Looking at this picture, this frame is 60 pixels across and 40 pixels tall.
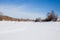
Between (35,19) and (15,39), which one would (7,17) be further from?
(15,39)

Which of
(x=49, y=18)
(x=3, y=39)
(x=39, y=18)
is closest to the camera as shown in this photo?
(x=3, y=39)

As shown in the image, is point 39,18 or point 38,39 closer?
point 38,39

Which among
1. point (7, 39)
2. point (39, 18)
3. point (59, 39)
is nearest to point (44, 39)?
point (59, 39)

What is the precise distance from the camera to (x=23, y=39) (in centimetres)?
282

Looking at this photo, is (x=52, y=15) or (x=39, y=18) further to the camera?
(x=52, y=15)

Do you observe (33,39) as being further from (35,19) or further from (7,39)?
(35,19)

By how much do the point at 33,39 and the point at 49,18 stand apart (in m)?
9.14

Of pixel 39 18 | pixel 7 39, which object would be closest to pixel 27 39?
pixel 7 39

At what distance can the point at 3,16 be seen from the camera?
1131 centimetres

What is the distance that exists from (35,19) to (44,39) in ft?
26.1

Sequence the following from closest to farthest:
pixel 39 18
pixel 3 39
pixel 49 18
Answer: pixel 3 39
pixel 39 18
pixel 49 18

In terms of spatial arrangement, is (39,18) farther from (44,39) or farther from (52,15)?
(44,39)

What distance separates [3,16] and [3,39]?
29.0 ft

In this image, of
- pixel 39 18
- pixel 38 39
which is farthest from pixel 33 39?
pixel 39 18
